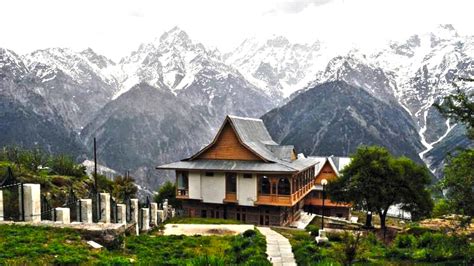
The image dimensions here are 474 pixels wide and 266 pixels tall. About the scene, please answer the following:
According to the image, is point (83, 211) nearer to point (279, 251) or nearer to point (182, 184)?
point (279, 251)

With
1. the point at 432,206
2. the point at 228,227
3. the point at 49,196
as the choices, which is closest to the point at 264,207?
the point at 228,227

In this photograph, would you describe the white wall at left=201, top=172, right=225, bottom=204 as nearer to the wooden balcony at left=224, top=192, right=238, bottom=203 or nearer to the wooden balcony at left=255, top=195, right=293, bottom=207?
the wooden balcony at left=224, top=192, right=238, bottom=203

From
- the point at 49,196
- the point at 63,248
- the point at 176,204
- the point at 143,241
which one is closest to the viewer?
the point at 63,248

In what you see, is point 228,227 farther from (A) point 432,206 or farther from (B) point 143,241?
(A) point 432,206

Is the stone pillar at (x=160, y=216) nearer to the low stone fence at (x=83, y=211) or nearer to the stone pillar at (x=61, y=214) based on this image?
the low stone fence at (x=83, y=211)

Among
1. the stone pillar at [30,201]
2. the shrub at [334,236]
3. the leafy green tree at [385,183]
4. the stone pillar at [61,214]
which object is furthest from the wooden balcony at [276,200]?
the stone pillar at [30,201]

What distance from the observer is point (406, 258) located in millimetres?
18453

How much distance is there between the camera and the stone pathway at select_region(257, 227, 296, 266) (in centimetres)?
1966

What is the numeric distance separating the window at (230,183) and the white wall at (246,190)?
3.93ft

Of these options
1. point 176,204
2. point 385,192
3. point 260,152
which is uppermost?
point 260,152

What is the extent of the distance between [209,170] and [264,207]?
6.52 m

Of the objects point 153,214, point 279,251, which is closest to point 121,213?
point 153,214

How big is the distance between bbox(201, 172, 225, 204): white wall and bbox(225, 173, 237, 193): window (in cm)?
A: 40

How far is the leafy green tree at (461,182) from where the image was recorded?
53.0 ft
